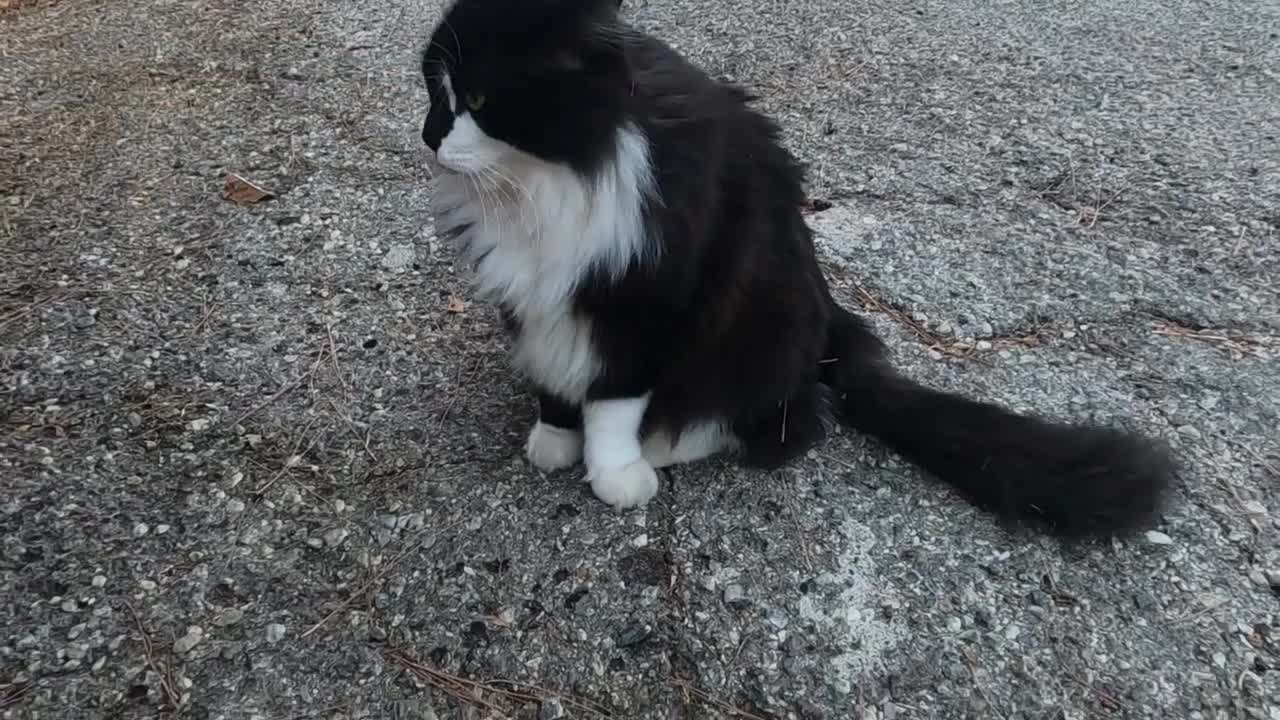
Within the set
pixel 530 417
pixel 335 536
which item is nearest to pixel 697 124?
pixel 530 417

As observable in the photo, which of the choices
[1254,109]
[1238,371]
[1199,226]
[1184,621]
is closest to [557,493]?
[1184,621]

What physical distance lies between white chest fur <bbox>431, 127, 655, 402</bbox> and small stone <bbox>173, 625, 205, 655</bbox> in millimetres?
841

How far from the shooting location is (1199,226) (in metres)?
2.74

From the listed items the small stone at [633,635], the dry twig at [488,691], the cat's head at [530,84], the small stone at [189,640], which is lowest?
the small stone at [189,640]

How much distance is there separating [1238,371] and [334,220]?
253 centimetres

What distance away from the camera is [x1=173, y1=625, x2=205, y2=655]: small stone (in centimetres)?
173

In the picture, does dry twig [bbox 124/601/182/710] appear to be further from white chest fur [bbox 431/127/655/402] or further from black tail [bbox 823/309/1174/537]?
black tail [bbox 823/309/1174/537]

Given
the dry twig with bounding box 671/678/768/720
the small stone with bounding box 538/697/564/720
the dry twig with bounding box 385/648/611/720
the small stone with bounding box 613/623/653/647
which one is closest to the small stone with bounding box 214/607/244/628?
the dry twig with bounding box 385/648/611/720

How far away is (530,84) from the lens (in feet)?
4.73

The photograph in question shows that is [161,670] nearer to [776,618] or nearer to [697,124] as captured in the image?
[776,618]

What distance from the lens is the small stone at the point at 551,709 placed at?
5.43ft

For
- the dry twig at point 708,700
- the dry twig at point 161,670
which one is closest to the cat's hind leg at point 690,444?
the dry twig at point 708,700

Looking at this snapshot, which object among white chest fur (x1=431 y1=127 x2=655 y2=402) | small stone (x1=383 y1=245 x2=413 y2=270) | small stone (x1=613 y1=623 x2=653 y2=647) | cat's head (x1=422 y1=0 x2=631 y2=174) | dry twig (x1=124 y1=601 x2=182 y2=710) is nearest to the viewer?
cat's head (x1=422 y1=0 x2=631 y2=174)

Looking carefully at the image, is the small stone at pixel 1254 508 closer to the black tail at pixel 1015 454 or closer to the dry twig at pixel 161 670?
the black tail at pixel 1015 454
